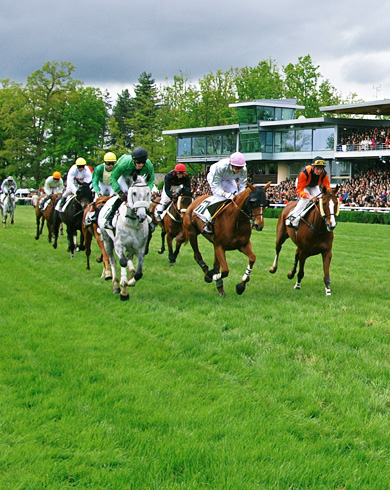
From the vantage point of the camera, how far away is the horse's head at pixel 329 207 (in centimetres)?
977

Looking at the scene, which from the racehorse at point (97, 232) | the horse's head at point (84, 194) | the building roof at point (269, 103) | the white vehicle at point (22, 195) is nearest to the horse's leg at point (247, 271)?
the racehorse at point (97, 232)

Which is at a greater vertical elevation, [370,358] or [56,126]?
[56,126]

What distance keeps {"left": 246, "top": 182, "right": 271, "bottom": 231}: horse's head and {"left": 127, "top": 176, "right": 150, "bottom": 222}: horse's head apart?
5.74 ft

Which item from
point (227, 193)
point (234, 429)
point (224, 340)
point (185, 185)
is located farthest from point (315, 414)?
point (185, 185)

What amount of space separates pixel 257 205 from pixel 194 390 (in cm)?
485

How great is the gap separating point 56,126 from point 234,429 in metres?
63.0

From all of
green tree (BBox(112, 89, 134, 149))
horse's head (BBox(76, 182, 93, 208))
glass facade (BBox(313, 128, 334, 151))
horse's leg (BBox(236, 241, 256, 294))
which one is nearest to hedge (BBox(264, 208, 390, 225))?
glass facade (BBox(313, 128, 334, 151))

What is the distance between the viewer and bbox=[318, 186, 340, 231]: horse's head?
9.77m

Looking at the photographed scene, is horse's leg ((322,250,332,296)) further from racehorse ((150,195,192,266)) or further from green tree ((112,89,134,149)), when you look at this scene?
green tree ((112,89,134,149))

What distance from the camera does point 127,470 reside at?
384 centimetres

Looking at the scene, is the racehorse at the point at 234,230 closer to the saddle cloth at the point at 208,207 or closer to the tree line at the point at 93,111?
the saddle cloth at the point at 208,207

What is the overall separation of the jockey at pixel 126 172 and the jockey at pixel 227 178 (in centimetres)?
125

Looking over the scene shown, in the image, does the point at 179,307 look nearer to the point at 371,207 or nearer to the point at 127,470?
the point at 127,470

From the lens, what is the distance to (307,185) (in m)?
11.3
